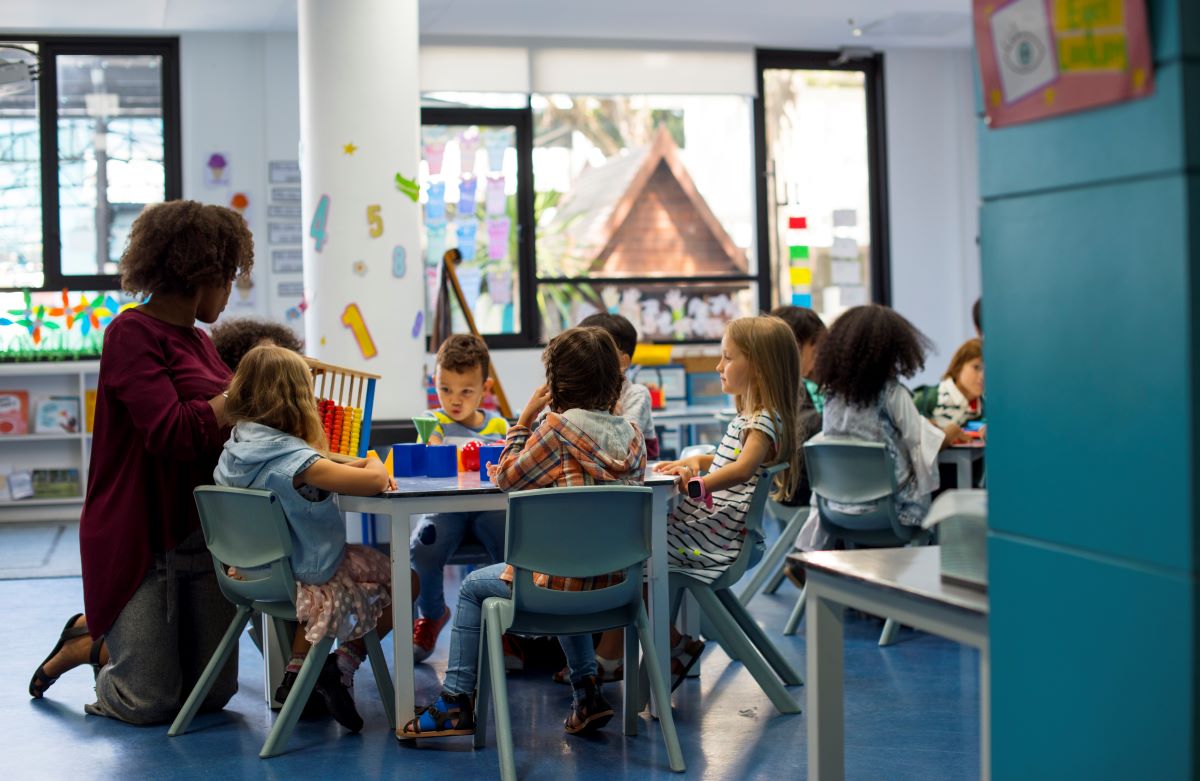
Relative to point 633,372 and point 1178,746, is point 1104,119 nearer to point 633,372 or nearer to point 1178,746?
point 1178,746

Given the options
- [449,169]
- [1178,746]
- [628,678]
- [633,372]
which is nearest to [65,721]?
[628,678]

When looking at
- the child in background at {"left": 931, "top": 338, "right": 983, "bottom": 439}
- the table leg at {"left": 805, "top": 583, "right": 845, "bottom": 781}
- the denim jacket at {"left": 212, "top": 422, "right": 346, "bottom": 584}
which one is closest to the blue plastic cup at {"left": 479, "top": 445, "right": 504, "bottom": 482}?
the denim jacket at {"left": 212, "top": 422, "right": 346, "bottom": 584}

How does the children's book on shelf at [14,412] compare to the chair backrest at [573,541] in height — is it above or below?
above

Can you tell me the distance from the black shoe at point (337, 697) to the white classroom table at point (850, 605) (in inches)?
59.8

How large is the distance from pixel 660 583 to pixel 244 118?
5409 millimetres

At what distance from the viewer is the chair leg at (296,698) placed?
306cm

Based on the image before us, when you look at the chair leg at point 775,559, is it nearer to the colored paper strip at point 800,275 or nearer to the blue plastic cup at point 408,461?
the blue plastic cup at point 408,461

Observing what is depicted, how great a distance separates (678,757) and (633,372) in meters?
4.66

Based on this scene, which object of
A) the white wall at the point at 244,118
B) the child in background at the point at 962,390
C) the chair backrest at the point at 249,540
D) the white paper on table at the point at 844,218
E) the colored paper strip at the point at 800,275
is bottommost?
the chair backrest at the point at 249,540

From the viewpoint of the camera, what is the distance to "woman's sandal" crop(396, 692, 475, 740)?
3.08 meters

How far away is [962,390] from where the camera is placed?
16.1 feet

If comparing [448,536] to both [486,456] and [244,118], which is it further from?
[244,118]

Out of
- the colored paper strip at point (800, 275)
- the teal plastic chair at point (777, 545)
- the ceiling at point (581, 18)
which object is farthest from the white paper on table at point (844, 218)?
the teal plastic chair at point (777, 545)

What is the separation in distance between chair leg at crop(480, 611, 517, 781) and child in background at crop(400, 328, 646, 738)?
13 centimetres
